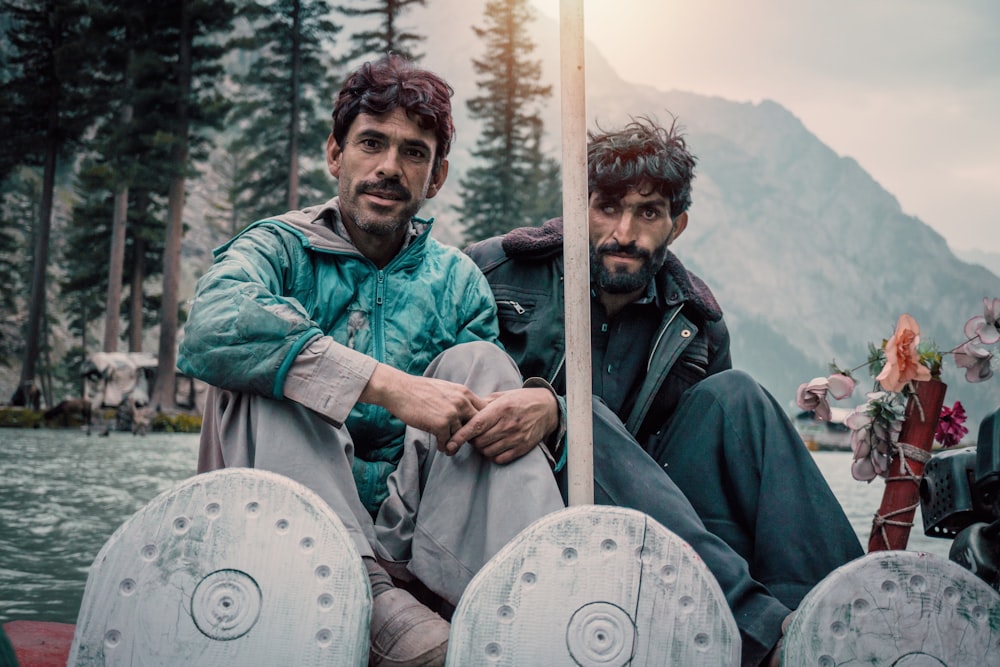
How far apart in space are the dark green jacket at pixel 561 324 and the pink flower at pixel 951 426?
0.63 metres

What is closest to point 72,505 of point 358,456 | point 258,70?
point 358,456

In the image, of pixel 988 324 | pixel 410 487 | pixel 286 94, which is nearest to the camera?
pixel 410 487

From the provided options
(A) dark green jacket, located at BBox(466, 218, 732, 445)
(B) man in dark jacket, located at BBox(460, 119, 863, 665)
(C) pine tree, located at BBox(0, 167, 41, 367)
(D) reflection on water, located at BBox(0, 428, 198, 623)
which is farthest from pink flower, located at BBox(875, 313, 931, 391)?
(C) pine tree, located at BBox(0, 167, 41, 367)

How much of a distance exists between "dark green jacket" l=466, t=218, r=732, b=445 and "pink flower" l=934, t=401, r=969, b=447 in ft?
2.07

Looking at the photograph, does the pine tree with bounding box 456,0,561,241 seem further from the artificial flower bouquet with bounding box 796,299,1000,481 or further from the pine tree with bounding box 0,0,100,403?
the artificial flower bouquet with bounding box 796,299,1000,481

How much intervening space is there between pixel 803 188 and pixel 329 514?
16480cm

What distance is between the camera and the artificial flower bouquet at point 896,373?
2201 millimetres

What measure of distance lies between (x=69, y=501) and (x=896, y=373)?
400 inches

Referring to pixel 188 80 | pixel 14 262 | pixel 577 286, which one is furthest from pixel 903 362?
pixel 14 262

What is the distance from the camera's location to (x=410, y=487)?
1.97 metres

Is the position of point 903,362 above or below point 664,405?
above

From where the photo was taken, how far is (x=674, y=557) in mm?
1506

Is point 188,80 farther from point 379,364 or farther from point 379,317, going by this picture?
point 379,364

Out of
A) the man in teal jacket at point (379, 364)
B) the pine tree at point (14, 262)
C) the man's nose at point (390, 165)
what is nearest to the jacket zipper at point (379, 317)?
the man in teal jacket at point (379, 364)
